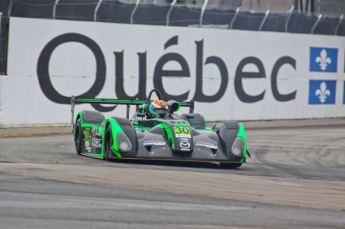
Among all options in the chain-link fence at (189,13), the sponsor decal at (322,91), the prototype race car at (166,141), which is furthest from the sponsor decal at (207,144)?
Result: the sponsor decal at (322,91)

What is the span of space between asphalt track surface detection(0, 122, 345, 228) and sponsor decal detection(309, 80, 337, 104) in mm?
10502

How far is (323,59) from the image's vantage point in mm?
26938

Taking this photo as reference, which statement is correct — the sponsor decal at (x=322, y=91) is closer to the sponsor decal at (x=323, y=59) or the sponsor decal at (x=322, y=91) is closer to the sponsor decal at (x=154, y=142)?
the sponsor decal at (x=323, y=59)

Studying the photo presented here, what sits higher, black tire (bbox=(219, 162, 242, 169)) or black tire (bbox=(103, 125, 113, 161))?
black tire (bbox=(103, 125, 113, 161))

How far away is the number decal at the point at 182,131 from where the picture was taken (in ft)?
43.2

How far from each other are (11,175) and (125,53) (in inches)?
466

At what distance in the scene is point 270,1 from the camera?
2841cm

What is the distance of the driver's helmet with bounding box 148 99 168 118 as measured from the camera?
1455cm

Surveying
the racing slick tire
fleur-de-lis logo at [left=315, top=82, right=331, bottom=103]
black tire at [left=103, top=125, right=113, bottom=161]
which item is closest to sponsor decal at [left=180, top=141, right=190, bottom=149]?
the racing slick tire

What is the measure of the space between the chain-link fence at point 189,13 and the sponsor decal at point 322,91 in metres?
1.71

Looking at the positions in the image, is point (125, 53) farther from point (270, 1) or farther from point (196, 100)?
point (270, 1)

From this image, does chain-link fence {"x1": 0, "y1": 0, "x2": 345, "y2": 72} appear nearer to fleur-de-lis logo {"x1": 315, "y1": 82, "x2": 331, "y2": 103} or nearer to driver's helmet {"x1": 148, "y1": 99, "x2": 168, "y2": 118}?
fleur-de-lis logo {"x1": 315, "y1": 82, "x2": 331, "y2": 103}

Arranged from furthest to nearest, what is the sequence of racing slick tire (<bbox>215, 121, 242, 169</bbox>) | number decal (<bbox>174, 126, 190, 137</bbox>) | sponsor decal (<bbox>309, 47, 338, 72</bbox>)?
sponsor decal (<bbox>309, 47, 338, 72</bbox>) < racing slick tire (<bbox>215, 121, 242, 169</bbox>) < number decal (<bbox>174, 126, 190, 137</bbox>)

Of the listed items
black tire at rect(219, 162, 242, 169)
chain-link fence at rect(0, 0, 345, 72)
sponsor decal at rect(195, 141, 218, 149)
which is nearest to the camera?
sponsor decal at rect(195, 141, 218, 149)
